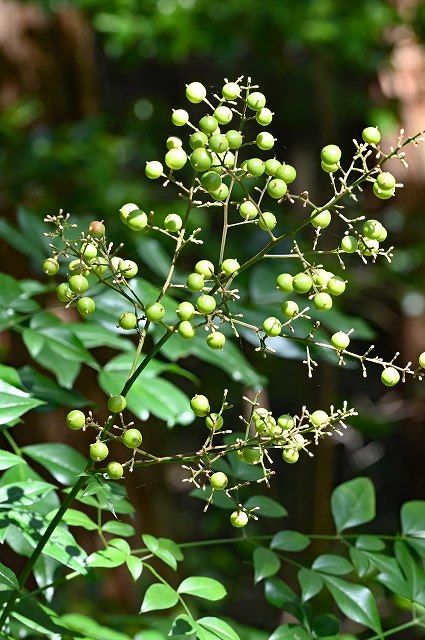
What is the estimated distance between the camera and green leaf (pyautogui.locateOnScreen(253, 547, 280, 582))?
0.92m

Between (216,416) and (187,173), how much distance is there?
305 centimetres

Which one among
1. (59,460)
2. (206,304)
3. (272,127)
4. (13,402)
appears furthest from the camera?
(272,127)

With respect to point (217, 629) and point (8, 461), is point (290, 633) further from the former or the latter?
point (8, 461)

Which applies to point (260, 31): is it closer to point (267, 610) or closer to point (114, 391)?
point (114, 391)

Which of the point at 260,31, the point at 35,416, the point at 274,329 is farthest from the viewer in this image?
the point at 260,31

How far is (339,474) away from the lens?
13.6ft

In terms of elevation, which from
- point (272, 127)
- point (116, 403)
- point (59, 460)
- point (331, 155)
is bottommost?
point (116, 403)

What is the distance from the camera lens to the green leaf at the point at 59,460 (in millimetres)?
1032

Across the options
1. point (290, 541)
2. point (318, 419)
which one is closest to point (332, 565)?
Result: point (290, 541)

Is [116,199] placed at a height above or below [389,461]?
below

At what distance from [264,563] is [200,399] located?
0.31 m

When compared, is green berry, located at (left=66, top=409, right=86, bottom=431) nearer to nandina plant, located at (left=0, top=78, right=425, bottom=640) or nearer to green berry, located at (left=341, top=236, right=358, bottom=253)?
nandina plant, located at (left=0, top=78, right=425, bottom=640)

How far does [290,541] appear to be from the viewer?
986 millimetres

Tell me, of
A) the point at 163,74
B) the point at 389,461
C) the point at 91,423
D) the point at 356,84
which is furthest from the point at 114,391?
the point at 163,74
